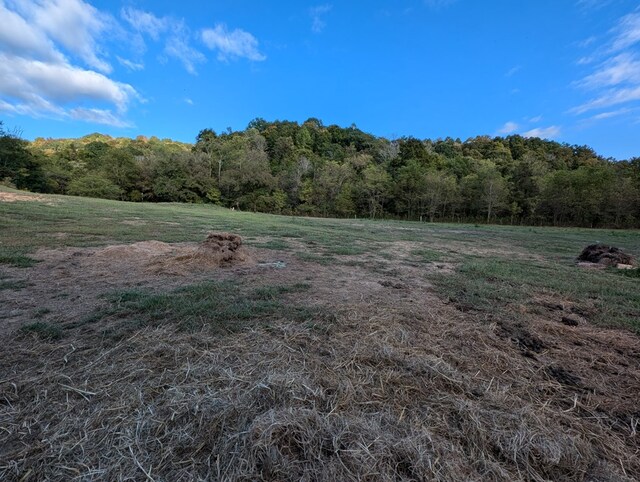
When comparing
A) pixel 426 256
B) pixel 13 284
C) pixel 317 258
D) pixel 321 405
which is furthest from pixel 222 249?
pixel 426 256

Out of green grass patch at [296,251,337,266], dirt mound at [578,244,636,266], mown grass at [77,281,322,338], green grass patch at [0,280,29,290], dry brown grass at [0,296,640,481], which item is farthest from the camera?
dirt mound at [578,244,636,266]

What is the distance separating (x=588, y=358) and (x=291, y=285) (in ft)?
11.8

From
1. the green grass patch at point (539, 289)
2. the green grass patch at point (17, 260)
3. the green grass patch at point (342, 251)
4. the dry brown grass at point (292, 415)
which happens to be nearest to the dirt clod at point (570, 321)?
the green grass patch at point (539, 289)

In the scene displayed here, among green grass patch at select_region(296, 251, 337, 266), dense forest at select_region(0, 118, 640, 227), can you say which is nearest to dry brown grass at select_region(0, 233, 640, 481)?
green grass patch at select_region(296, 251, 337, 266)

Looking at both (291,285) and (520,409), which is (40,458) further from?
(291,285)

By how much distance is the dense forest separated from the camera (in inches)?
1583

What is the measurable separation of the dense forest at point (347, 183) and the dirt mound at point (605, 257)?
37881 millimetres

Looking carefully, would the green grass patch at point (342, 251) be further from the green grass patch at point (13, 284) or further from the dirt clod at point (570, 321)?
the green grass patch at point (13, 284)

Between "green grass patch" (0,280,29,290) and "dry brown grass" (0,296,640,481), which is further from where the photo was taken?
"green grass patch" (0,280,29,290)

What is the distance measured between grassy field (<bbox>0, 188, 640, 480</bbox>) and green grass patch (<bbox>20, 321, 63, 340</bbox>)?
2 centimetres

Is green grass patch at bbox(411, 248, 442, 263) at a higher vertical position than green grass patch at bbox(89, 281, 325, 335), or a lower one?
higher

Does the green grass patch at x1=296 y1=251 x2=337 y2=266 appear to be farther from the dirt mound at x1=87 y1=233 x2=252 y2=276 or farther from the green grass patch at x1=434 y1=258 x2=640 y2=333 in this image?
the green grass patch at x1=434 y1=258 x2=640 y2=333

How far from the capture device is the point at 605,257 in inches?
331

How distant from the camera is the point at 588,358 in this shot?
3.03 meters
